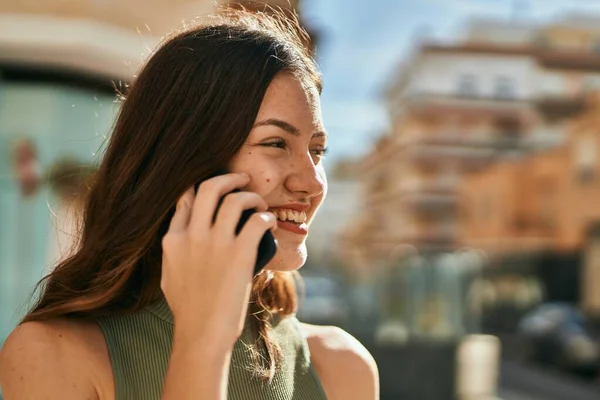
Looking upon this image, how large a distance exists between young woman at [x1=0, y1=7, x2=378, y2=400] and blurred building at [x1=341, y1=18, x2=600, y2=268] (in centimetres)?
4545

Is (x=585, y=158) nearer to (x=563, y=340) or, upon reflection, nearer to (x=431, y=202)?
(x=563, y=340)

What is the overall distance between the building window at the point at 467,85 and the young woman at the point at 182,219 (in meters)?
49.0

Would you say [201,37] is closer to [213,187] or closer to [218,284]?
[213,187]

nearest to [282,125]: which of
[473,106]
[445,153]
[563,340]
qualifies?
[563,340]

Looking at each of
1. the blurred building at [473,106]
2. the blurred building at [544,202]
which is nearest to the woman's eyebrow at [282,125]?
the blurred building at [544,202]

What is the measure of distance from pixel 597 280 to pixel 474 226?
15.3 meters

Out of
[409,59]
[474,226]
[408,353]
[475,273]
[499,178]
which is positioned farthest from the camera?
[409,59]

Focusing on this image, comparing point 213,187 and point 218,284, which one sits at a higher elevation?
point 213,187

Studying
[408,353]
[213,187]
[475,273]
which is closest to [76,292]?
[213,187]

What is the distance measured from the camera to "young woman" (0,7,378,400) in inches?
51.8

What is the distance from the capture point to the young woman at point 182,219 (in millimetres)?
1314

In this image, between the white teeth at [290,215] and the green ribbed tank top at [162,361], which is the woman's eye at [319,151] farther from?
the green ribbed tank top at [162,361]

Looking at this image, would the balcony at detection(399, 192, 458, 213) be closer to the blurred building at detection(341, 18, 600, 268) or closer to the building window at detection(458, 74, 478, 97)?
the blurred building at detection(341, 18, 600, 268)

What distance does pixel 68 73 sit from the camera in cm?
870
